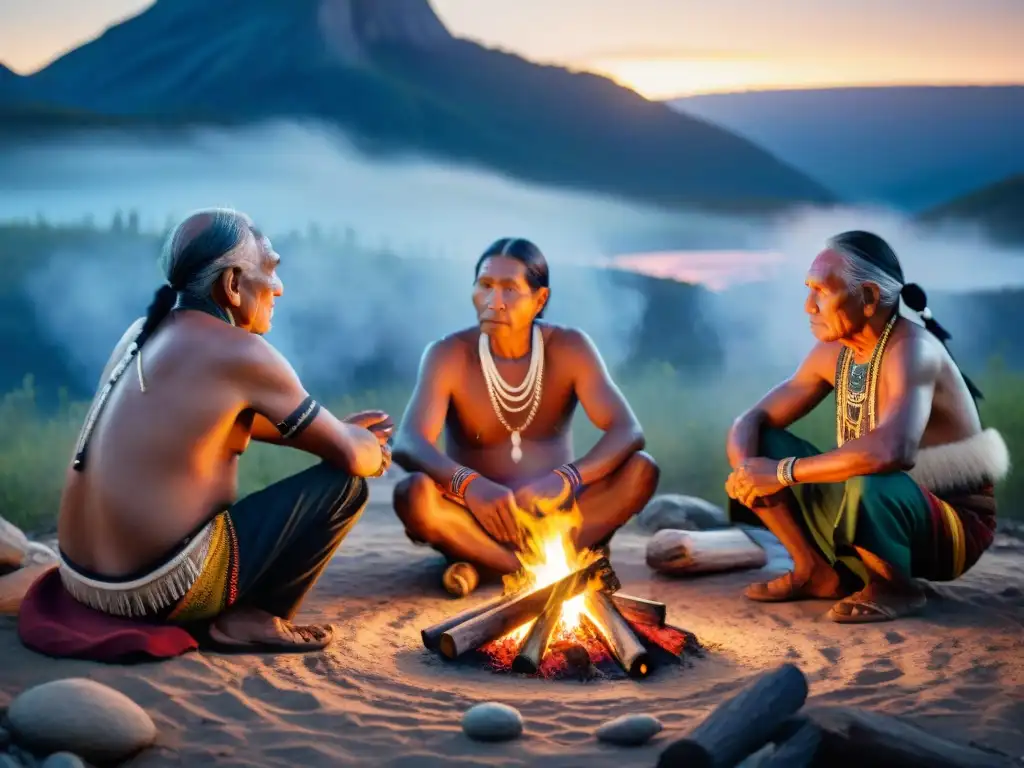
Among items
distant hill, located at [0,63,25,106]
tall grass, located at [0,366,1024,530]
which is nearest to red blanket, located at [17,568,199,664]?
tall grass, located at [0,366,1024,530]

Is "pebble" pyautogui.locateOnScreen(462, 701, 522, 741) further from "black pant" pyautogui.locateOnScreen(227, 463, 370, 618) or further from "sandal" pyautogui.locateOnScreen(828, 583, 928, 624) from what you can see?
"sandal" pyautogui.locateOnScreen(828, 583, 928, 624)

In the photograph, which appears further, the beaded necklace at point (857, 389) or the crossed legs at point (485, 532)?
the crossed legs at point (485, 532)

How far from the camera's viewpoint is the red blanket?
4203mm

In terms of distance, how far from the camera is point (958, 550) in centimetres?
513

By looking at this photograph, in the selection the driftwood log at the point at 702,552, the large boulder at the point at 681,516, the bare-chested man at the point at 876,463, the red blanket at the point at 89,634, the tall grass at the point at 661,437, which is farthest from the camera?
the tall grass at the point at 661,437

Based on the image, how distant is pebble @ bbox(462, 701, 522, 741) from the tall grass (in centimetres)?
511

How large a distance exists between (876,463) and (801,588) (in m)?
0.88

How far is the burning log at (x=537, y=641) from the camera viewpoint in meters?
4.39

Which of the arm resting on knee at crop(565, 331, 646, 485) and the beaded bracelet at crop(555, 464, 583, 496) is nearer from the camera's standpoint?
the beaded bracelet at crop(555, 464, 583, 496)

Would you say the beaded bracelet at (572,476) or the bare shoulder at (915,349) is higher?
the bare shoulder at (915,349)

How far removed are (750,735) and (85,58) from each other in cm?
868

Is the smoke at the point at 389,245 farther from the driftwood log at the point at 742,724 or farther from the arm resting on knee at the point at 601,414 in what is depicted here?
the driftwood log at the point at 742,724

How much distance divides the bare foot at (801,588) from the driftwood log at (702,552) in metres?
0.55

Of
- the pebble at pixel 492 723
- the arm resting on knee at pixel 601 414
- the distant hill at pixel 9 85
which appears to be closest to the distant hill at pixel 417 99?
the distant hill at pixel 9 85
